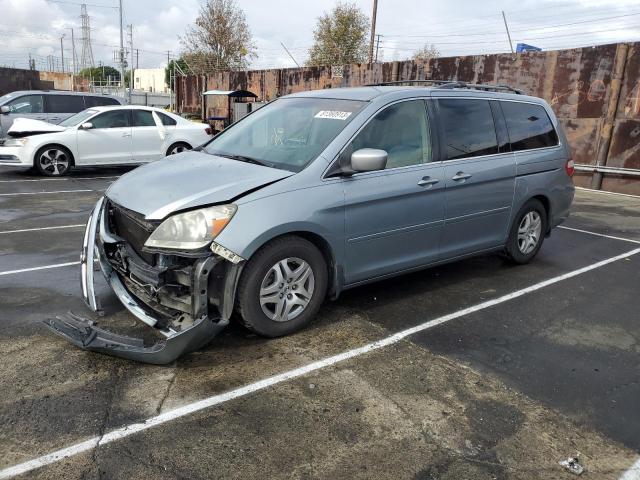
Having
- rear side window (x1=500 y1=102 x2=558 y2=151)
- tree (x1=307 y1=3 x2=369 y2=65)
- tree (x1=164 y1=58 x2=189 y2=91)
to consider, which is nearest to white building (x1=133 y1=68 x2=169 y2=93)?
tree (x1=164 y1=58 x2=189 y2=91)

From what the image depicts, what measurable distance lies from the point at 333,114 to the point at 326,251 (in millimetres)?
1194

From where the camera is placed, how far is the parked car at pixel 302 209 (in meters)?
3.54

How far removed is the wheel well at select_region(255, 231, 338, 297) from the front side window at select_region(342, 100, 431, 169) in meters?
0.71

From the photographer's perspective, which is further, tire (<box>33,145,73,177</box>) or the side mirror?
tire (<box>33,145,73,177</box>)

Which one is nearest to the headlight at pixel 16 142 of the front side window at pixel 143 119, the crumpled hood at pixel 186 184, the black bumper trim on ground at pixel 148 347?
the front side window at pixel 143 119

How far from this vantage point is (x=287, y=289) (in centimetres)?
390

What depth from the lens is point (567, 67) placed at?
1283cm

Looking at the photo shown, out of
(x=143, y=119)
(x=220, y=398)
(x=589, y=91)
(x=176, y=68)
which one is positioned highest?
(x=176, y=68)

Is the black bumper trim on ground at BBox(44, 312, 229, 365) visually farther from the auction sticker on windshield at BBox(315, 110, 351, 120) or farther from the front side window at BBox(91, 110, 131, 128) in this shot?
the front side window at BBox(91, 110, 131, 128)

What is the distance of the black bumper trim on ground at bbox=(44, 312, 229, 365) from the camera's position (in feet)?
10.9

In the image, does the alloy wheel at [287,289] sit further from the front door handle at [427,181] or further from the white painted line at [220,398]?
the front door handle at [427,181]

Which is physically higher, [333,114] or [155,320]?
[333,114]

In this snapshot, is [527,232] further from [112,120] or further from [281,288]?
[112,120]

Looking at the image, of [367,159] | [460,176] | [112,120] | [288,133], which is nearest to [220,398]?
[367,159]
